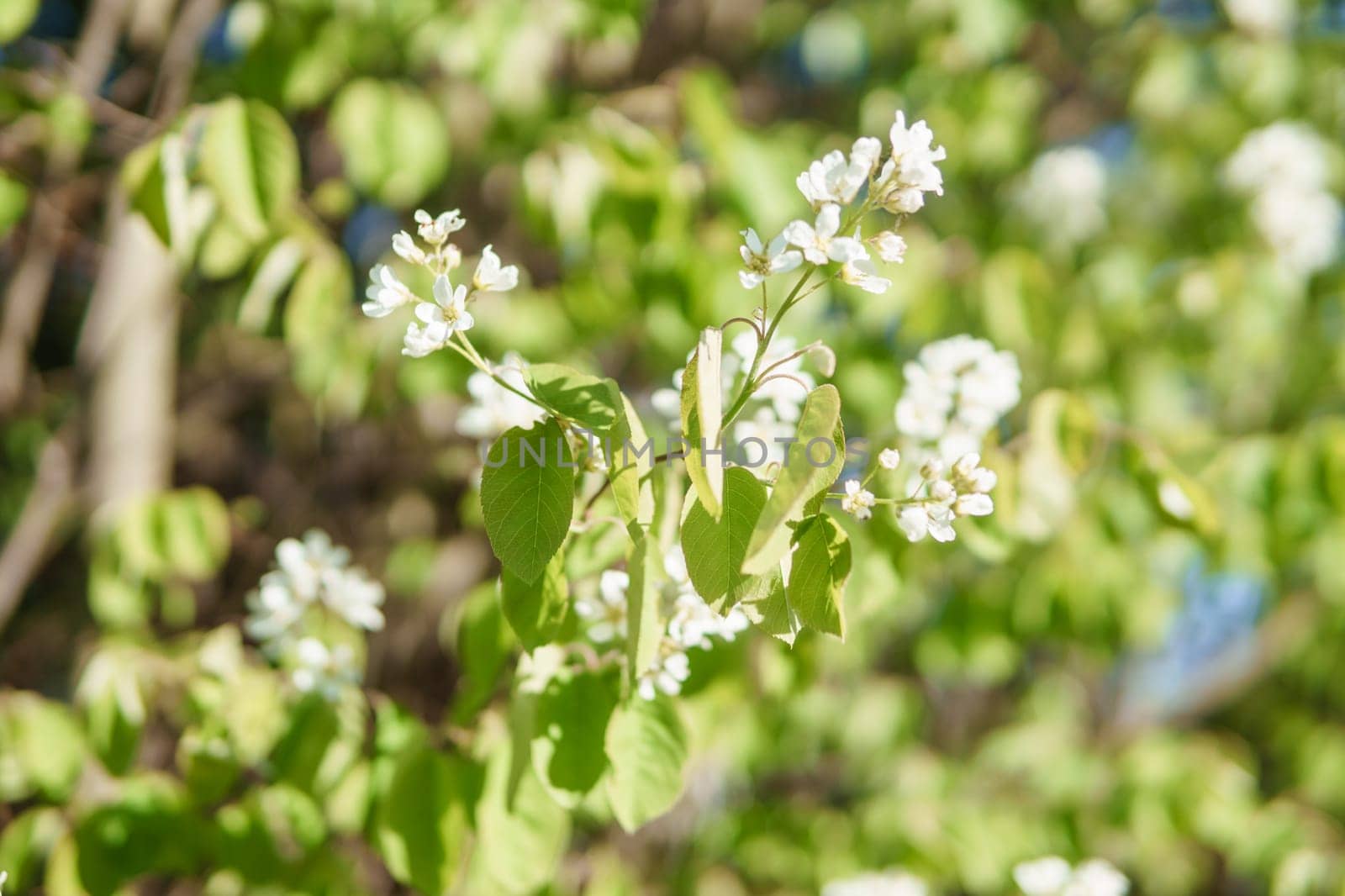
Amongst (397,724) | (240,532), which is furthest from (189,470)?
(397,724)

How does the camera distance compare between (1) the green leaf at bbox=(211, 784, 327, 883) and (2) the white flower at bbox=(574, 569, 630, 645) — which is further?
(1) the green leaf at bbox=(211, 784, 327, 883)

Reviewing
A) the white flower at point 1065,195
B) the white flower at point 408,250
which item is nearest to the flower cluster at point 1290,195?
the white flower at point 1065,195

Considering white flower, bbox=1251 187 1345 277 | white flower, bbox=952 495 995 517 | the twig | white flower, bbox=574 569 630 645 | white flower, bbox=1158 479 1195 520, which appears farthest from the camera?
white flower, bbox=1251 187 1345 277

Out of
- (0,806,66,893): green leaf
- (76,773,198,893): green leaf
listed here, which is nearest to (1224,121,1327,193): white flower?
(76,773,198,893): green leaf

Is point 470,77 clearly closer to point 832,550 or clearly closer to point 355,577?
point 355,577

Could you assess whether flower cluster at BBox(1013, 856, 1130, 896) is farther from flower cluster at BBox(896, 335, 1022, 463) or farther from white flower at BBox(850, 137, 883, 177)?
white flower at BBox(850, 137, 883, 177)

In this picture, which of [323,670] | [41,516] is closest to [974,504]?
[323,670]

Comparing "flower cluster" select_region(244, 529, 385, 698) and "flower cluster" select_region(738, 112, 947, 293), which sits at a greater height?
"flower cluster" select_region(738, 112, 947, 293)
